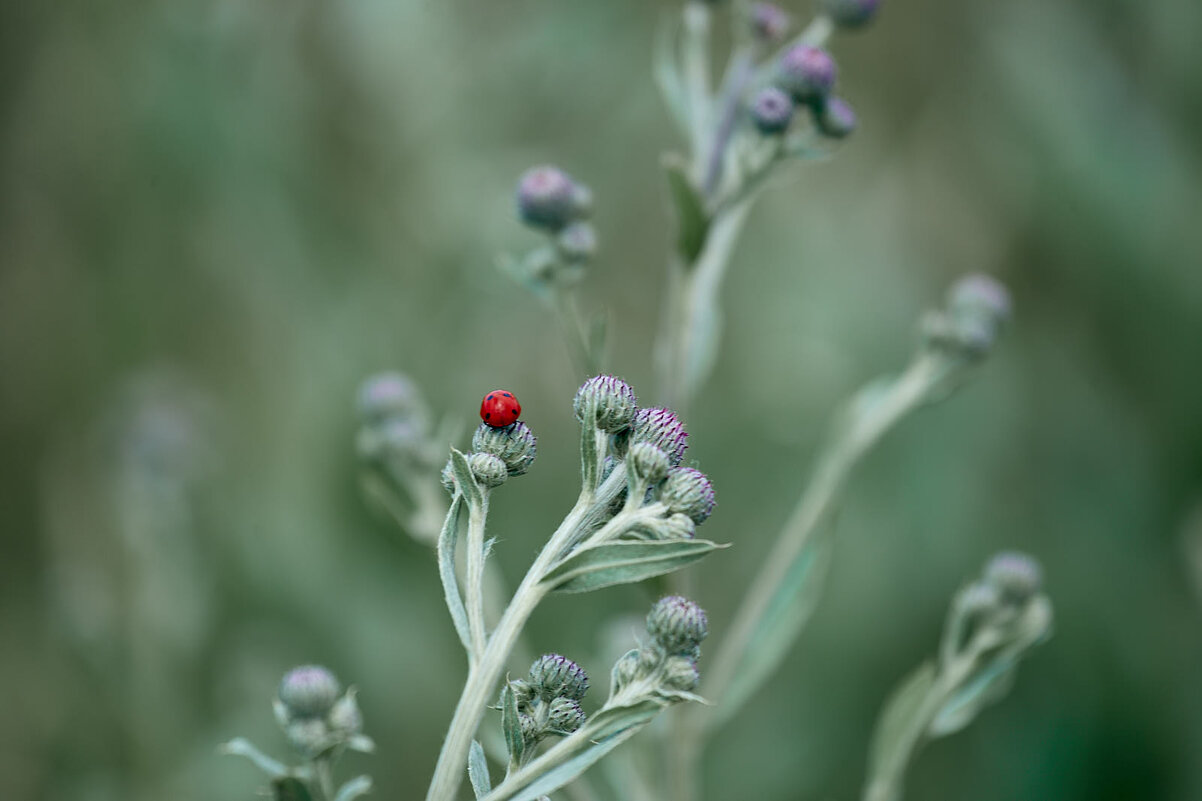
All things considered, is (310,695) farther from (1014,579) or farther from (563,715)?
(1014,579)

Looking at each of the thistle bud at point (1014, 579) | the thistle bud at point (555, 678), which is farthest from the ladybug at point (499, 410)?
the thistle bud at point (1014, 579)

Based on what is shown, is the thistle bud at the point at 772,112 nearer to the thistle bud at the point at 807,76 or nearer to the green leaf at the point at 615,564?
the thistle bud at the point at 807,76

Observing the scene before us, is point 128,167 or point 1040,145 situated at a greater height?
point 128,167

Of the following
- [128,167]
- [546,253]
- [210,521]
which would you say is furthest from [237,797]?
[128,167]

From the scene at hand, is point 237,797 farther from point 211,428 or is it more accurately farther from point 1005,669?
point 1005,669

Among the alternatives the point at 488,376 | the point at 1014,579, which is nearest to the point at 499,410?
the point at 1014,579

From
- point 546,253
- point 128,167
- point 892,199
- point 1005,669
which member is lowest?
point 1005,669
